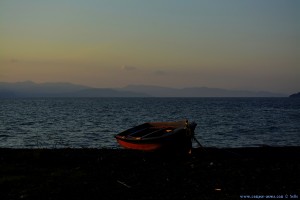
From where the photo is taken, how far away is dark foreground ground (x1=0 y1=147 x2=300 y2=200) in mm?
13031

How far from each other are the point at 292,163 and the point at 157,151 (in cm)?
725

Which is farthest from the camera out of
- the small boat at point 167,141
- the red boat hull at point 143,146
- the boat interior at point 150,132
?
the boat interior at point 150,132

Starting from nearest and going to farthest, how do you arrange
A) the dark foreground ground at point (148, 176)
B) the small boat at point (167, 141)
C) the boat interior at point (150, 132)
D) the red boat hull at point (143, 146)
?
the dark foreground ground at point (148, 176) < the small boat at point (167, 141) < the red boat hull at point (143, 146) < the boat interior at point (150, 132)

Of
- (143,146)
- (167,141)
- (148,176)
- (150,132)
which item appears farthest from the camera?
(150,132)

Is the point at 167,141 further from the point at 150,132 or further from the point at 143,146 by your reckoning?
the point at 150,132

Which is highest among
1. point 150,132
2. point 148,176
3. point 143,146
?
point 150,132

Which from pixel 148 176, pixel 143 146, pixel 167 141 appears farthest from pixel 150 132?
pixel 148 176

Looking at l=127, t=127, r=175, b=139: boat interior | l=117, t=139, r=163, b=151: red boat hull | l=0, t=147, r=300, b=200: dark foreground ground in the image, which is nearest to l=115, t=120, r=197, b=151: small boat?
l=117, t=139, r=163, b=151: red boat hull

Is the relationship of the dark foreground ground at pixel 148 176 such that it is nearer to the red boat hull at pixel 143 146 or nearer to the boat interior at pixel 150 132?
the red boat hull at pixel 143 146

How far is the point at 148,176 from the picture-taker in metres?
15.7

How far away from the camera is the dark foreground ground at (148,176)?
13.0 m

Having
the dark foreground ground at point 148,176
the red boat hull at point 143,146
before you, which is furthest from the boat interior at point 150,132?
the dark foreground ground at point 148,176

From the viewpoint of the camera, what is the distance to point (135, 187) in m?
13.9

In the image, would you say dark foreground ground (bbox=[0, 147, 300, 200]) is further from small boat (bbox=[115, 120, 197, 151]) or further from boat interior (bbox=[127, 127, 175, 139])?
boat interior (bbox=[127, 127, 175, 139])
